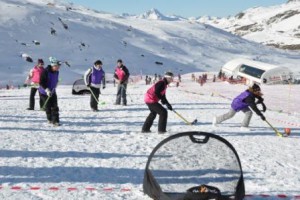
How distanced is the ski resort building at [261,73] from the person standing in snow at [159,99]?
112 ft

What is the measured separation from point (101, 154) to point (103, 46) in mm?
81634

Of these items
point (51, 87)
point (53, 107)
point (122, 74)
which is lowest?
point (53, 107)

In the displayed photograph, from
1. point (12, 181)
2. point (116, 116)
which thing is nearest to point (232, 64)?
point (116, 116)

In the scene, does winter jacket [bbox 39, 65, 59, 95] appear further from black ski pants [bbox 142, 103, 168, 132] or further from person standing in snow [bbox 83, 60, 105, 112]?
person standing in snow [bbox 83, 60, 105, 112]

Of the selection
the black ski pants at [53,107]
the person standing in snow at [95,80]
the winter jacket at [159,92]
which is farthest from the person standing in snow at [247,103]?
the person standing in snow at [95,80]

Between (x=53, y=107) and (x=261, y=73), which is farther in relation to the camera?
(x=261, y=73)

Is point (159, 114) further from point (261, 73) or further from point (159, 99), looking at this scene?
point (261, 73)

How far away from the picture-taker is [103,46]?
294 ft

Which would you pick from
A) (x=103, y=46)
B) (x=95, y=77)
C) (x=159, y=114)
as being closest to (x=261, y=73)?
(x=95, y=77)

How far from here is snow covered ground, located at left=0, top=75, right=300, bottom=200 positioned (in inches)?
269

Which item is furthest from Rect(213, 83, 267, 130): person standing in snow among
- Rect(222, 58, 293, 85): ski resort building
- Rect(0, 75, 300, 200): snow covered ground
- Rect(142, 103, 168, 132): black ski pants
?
Rect(222, 58, 293, 85): ski resort building

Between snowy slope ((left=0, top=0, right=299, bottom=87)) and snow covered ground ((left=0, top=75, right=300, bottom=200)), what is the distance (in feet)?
153

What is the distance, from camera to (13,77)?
61969 millimetres

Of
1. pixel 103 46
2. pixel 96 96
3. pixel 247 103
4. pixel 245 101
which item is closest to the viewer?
pixel 247 103
